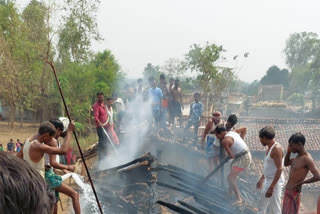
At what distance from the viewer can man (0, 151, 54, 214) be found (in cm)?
71

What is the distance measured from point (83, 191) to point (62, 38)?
18.5m

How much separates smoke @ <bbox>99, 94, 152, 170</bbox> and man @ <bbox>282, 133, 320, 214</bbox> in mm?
5685

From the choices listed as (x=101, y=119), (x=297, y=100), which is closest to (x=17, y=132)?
(x=101, y=119)

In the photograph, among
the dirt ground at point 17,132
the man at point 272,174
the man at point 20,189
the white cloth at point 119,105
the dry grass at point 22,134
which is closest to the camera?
the man at point 20,189

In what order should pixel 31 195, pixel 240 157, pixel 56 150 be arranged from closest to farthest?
pixel 31 195
pixel 56 150
pixel 240 157

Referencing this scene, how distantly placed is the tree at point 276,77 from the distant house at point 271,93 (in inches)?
496

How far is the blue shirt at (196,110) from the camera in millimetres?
10242

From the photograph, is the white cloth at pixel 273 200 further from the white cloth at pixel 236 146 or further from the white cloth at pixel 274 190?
the white cloth at pixel 236 146

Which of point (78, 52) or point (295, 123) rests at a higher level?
point (78, 52)

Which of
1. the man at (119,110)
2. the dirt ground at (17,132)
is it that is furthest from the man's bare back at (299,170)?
the dirt ground at (17,132)

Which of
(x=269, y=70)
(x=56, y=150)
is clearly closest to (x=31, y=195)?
(x=56, y=150)

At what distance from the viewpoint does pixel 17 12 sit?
23.4 metres

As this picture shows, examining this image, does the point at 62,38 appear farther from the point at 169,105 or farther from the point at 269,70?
the point at 269,70

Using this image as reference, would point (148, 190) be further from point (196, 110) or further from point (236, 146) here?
point (196, 110)
